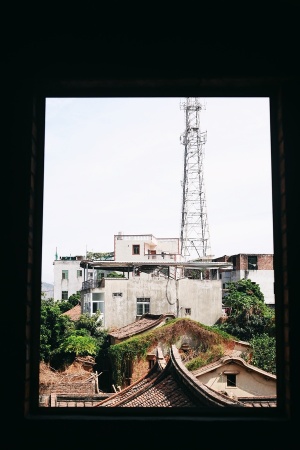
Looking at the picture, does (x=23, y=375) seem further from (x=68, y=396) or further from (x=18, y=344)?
(x=68, y=396)

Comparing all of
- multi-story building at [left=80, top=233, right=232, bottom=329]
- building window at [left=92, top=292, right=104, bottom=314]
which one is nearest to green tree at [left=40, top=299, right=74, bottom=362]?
building window at [left=92, top=292, right=104, bottom=314]

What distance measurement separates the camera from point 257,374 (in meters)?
11.6

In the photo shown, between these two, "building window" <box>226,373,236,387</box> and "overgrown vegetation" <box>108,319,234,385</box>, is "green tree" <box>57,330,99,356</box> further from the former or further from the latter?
"building window" <box>226,373,236,387</box>

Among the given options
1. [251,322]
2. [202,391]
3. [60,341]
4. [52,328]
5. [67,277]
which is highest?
[67,277]

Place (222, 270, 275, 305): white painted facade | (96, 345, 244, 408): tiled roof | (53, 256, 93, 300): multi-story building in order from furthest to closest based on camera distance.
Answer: (53, 256, 93, 300): multi-story building, (222, 270, 275, 305): white painted facade, (96, 345, 244, 408): tiled roof

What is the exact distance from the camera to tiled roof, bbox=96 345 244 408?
5582 mm

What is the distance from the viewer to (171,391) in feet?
24.6

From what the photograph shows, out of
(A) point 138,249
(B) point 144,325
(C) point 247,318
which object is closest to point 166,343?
(B) point 144,325

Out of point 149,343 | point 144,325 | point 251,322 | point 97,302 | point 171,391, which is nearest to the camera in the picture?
point 171,391

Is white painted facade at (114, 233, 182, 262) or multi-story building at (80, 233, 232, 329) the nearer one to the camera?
multi-story building at (80, 233, 232, 329)

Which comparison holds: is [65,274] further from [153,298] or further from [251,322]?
[251,322]

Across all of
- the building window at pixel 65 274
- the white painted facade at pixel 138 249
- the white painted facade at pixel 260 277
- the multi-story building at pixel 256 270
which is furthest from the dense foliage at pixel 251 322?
the building window at pixel 65 274

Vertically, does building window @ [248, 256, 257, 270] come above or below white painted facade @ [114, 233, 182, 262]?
below
